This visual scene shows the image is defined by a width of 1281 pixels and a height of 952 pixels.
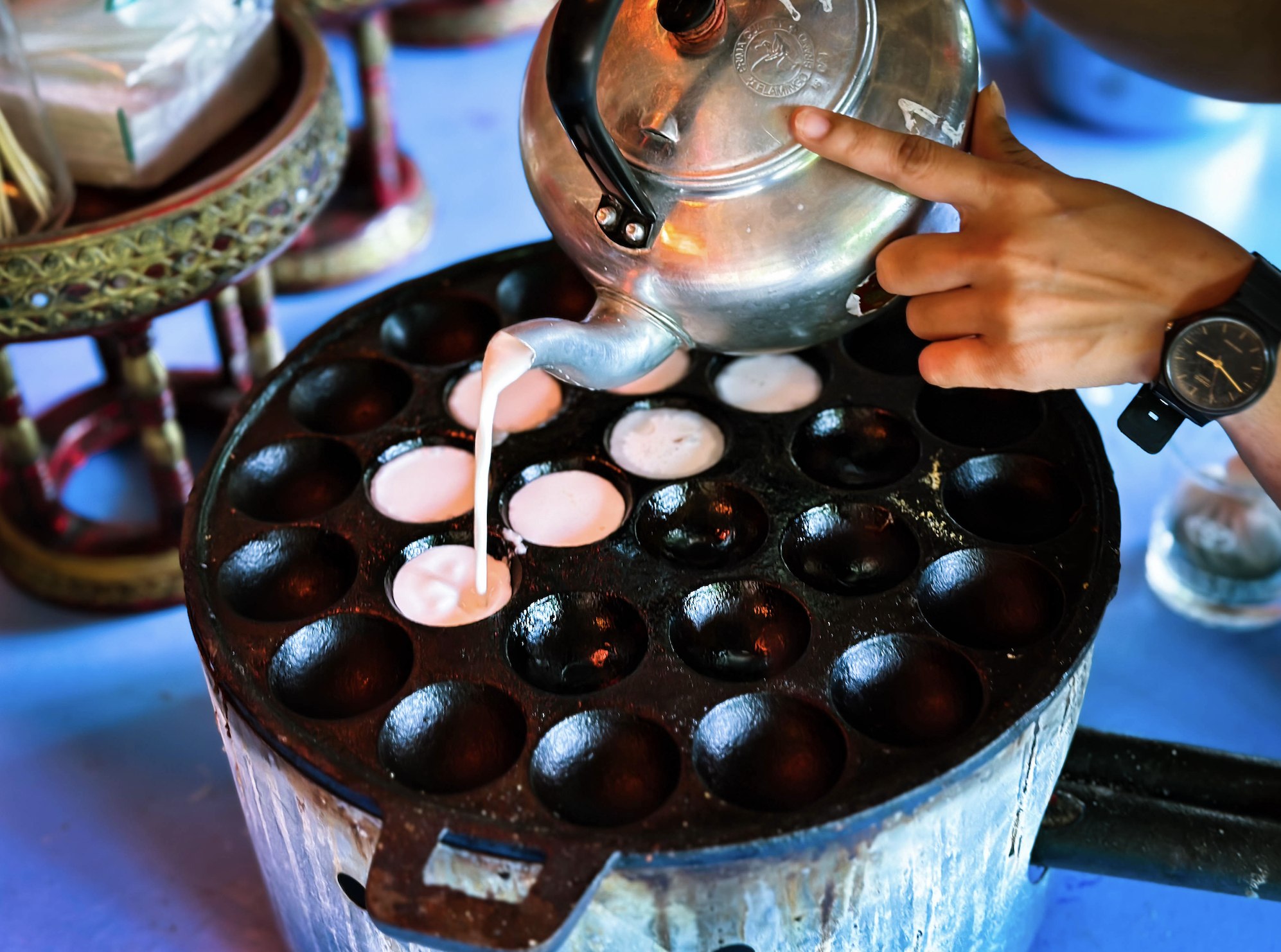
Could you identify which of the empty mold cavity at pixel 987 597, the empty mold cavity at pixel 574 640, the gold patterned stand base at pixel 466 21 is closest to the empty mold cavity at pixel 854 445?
the empty mold cavity at pixel 987 597

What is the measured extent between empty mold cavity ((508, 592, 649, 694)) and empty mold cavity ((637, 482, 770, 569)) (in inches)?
3.8

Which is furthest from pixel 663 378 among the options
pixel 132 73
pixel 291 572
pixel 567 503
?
pixel 132 73

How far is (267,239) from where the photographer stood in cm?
165

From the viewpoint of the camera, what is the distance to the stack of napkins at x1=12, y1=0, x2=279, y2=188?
1669mm

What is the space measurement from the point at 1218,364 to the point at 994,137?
27 cm

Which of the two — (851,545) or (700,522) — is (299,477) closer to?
(700,522)

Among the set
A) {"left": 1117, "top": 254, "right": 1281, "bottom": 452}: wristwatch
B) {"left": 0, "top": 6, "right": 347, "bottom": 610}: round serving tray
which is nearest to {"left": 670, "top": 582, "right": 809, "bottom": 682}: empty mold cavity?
{"left": 1117, "top": 254, "right": 1281, "bottom": 452}: wristwatch

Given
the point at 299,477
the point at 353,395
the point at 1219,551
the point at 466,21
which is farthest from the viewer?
the point at 466,21

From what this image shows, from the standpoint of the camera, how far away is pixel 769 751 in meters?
1.15

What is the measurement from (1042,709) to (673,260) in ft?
1.56

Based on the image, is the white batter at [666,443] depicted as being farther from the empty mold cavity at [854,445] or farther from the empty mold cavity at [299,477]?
the empty mold cavity at [299,477]

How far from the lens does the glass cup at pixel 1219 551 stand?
183 centimetres

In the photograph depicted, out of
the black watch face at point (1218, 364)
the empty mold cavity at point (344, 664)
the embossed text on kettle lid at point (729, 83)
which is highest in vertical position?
the embossed text on kettle lid at point (729, 83)

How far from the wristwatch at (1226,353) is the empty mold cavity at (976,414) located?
28 centimetres
